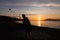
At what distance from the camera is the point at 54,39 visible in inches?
459

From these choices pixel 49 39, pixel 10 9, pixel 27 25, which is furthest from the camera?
pixel 10 9

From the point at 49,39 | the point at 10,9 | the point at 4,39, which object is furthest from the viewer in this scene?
the point at 10,9

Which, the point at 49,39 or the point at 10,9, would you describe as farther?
the point at 10,9

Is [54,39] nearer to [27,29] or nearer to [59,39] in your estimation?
[59,39]

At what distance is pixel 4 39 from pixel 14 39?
0.68 meters

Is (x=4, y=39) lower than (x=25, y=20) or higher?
lower

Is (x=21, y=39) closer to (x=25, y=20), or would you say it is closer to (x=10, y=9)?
(x=25, y=20)

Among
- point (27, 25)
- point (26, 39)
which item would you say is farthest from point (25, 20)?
point (26, 39)

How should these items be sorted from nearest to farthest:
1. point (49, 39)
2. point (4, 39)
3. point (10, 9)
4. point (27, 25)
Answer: point (27, 25) < point (4, 39) < point (49, 39) < point (10, 9)

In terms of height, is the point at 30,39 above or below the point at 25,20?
below

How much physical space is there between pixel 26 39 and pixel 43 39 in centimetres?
125

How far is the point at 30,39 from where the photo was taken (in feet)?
36.3

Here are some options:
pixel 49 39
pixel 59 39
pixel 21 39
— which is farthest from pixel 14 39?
pixel 59 39

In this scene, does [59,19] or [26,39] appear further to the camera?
[59,19]
